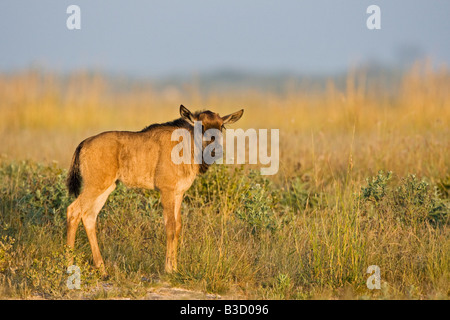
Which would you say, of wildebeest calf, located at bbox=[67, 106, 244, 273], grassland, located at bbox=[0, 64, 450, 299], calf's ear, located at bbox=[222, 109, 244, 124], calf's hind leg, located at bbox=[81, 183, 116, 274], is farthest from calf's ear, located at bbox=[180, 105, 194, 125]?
grassland, located at bbox=[0, 64, 450, 299]

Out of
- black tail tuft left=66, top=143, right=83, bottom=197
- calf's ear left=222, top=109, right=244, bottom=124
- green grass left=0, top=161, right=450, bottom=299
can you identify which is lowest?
green grass left=0, top=161, right=450, bottom=299

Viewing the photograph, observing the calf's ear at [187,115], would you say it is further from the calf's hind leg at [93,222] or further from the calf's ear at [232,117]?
the calf's hind leg at [93,222]

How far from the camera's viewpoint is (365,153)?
1218 cm

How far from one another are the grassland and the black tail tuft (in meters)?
0.90

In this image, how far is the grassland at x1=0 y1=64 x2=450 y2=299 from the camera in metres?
6.73

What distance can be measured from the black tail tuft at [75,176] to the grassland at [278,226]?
90 centimetres

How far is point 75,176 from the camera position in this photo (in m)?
7.46

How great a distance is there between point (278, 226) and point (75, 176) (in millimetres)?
2976

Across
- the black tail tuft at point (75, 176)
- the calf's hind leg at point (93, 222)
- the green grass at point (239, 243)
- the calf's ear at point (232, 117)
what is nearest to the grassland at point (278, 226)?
the green grass at point (239, 243)

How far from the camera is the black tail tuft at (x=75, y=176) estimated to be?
24.4 ft

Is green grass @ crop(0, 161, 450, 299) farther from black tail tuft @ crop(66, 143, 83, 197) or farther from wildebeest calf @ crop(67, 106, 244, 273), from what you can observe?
black tail tuft @ crop(66, 143, 83, 197)

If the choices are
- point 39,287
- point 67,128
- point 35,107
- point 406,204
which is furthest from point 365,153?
point 35,107
